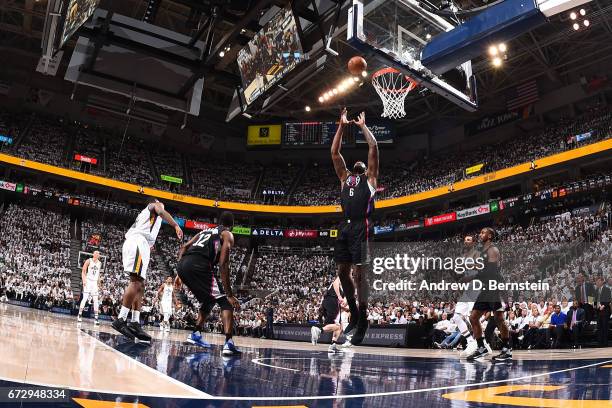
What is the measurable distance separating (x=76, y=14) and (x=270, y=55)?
185 inches

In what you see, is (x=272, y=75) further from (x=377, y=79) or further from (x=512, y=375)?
(x=512, y=375)

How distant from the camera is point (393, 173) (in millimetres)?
36469

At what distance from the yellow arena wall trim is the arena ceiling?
522cm

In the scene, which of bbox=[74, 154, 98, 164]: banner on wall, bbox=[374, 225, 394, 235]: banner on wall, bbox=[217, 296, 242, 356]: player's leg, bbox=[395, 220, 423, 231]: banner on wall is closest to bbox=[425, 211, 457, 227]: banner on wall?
bbox=[395, 220, 423, 231]: banner on wall

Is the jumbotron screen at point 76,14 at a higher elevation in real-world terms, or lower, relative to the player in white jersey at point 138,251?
higher

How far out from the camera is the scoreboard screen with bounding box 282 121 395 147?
113 ft

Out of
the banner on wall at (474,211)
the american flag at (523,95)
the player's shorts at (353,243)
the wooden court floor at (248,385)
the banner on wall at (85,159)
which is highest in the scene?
the american flag at (523,95)

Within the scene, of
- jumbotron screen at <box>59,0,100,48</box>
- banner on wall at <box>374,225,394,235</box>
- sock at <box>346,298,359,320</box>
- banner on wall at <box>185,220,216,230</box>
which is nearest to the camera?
sock at <box>346,298,359,320</box>

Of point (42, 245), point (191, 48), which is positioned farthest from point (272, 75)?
point (42, 245)

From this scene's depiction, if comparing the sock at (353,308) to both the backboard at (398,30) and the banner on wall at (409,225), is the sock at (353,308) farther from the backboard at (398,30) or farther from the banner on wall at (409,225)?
the banner on wall at (409,225)

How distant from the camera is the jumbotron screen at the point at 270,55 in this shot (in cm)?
1205

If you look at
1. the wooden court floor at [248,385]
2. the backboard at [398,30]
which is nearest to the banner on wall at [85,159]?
the backboard at [398,30]

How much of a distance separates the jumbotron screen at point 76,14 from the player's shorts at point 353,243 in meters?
8.86

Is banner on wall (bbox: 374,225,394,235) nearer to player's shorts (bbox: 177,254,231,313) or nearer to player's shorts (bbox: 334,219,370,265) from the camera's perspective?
player's shorts (bbox: 177,254,231,313)
